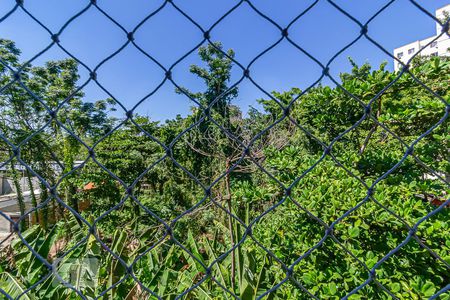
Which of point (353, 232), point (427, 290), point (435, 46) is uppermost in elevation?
point (435, 46)

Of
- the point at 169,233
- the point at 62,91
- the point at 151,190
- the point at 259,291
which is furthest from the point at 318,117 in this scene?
the point at 62,91

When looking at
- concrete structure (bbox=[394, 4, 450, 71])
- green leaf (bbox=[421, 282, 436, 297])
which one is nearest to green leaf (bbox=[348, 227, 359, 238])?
green leaf (bbox=[421, 282, 436, 297])

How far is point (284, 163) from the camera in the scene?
2129 millimetres

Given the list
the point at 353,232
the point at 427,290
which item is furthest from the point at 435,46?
the point at 427,290

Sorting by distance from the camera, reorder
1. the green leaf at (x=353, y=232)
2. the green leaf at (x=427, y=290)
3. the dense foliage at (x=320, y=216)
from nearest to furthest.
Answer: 1. the dense foliage at (x=320, y=216)
2. the green leaf at (x=427, y=290)
3. the green leaf at (x=353, y=232)

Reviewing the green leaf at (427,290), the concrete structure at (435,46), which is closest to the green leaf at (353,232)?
the green leaf at (427,290)

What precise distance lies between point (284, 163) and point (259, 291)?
821mm

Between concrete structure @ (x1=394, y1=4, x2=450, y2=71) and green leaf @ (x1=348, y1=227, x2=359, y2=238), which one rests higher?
concrete structure @ (x1=394, y1=4, x2=450, y2=71)

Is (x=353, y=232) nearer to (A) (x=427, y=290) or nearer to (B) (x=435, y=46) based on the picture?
(A) (x=427, y=290)

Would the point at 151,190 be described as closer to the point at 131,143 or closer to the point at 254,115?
the point at 131,143

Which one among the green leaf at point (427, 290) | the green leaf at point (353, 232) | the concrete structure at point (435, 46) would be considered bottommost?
the green leaf at point (427, 290)

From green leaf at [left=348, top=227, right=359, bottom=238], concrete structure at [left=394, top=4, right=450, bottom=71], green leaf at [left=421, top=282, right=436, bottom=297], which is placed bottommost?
green leaf at [left=421, top=282, right=436, bottom=297]

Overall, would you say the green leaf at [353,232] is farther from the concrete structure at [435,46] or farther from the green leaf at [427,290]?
the concrete structure at [435,46]

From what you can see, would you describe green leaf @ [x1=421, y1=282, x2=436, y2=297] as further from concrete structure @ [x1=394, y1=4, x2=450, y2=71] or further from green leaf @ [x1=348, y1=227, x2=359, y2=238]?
concrete structure @ [x1=394, y1=4, x2=450, y2=71]
